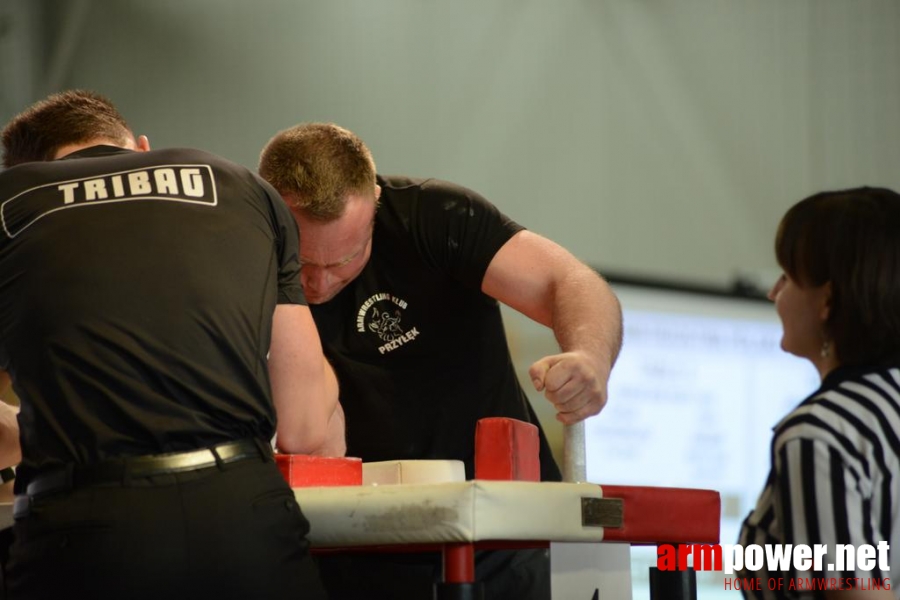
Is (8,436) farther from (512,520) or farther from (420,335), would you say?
(512,520)

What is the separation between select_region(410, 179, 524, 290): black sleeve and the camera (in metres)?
2.21

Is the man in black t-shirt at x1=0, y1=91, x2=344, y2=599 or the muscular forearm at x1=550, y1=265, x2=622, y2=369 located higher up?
the muscular forearm at x1=550, y1=265, x2=622, y2=369

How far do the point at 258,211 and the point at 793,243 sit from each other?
2.31 ft

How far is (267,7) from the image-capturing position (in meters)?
3.93

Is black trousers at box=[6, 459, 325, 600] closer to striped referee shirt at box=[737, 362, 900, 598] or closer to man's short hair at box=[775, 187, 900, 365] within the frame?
striped referee shirt at box=[737, 362, 900, 598]

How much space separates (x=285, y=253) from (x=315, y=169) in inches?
22.5

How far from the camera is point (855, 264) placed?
1351 mm

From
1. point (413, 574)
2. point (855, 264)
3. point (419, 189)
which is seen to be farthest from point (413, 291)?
point (855, 264)

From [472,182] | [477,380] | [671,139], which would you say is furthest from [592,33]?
[477,380]

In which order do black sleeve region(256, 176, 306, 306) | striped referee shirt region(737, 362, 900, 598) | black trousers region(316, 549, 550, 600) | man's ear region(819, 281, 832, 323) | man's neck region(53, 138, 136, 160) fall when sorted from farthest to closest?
1. black trousers region(316, 549, 550, 600)
2. man's neck region(53, 138, 136, 160)
3. black sleeve region(256, 176, 306, 306)
4. man's ear region(819, 281, 832, 323)
5. striped referee shirt region(737, 362, 900, 598)

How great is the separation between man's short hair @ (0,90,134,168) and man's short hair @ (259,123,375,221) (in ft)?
1.40

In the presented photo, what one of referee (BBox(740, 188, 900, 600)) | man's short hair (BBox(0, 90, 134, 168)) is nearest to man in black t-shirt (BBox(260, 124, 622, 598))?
man's short hair (BBox(0, 90, 134, 168))

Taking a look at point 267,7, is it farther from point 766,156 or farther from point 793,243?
point 793,243

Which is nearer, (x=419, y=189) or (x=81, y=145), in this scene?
(x=81, y=145)
